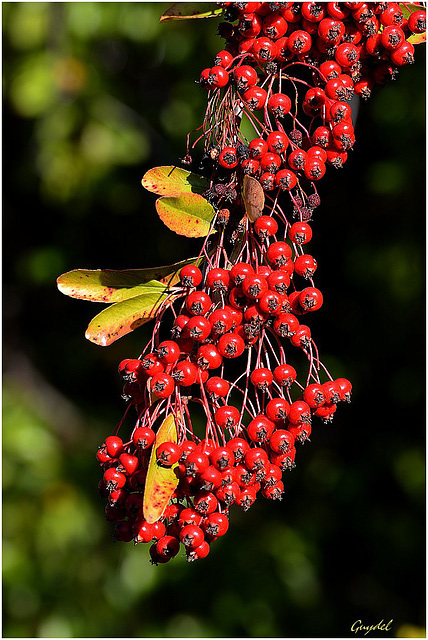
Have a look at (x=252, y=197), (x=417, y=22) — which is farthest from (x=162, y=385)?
(x=417, y=22)

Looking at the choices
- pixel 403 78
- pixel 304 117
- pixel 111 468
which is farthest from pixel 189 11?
pixel 403 78

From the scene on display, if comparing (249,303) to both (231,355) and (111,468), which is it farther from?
(111,468)

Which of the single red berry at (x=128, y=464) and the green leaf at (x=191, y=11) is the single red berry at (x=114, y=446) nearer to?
the single red berry at (x=128, y=464)

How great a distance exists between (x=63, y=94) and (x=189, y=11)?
5.95 feet

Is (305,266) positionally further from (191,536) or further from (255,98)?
(191,536)

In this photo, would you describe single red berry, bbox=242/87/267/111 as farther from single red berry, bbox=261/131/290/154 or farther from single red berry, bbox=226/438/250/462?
single red berry, bbox=226/438/250/462

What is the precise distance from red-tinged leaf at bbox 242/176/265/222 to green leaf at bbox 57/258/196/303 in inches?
5.4

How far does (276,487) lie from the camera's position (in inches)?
34.2

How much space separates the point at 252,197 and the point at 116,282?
0.24 meters

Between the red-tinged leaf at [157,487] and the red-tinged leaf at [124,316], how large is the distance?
0.15 metres

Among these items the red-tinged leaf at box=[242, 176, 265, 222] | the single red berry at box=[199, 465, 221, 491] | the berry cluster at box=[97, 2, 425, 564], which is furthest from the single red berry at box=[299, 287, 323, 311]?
the single red berry at box=[199, 465, 221, 491]

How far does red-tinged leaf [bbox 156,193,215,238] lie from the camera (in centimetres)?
84

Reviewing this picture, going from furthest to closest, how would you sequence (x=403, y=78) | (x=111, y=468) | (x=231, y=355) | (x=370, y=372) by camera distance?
(x=370, y=372)
(x=403, y=78)
(x=111, y=468)
(x=231, y=355)

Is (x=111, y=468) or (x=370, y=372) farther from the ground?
(x=111, y=468)
